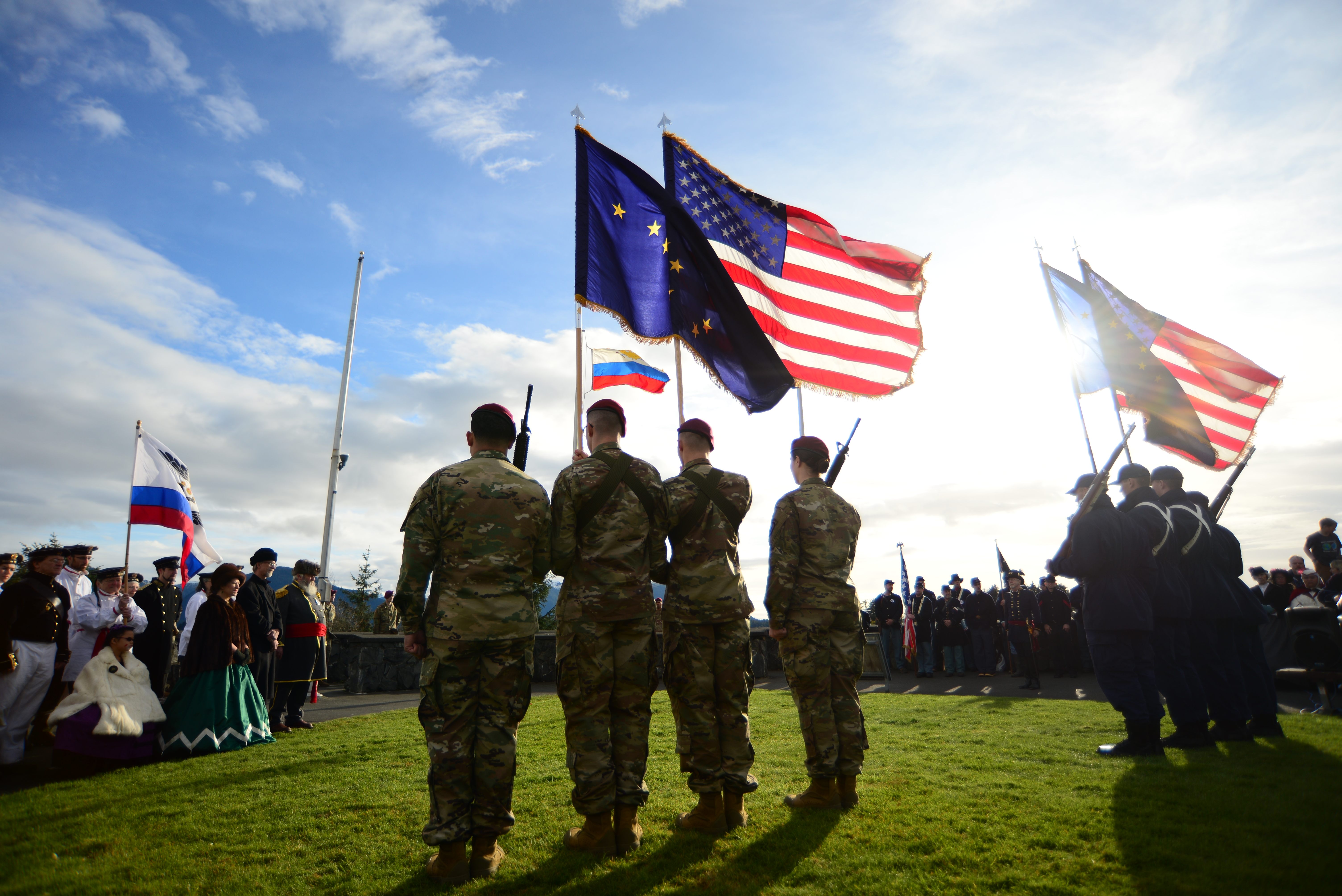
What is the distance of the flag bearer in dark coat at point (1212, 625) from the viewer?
6.30 metres

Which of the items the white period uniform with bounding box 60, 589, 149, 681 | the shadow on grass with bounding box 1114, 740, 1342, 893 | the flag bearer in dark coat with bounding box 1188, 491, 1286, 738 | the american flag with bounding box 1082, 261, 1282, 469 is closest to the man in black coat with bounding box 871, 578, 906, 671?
the american flag with bounding box 1082, 261, 1282, 469

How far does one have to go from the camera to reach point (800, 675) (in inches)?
179

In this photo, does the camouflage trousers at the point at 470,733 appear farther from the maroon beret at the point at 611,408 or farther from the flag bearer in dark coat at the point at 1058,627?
the flag bearer in dark coat at the point at 1058,627

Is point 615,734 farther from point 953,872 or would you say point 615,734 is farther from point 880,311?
point 880,311

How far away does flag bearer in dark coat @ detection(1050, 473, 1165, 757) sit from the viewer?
561 centimetres

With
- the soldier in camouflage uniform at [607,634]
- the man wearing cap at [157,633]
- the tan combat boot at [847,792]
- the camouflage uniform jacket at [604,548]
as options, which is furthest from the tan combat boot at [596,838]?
the man wearing cap at [157,633]

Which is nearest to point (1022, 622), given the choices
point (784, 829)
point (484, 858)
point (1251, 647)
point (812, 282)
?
point (1251, 647)

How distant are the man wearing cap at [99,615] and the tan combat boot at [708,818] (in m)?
7.04

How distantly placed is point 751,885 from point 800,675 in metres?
1.62

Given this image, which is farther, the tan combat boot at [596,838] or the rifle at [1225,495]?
the rifle at [1225,495]

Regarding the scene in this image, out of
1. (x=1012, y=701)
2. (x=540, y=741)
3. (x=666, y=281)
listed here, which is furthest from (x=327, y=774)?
(x=1012, y=701)

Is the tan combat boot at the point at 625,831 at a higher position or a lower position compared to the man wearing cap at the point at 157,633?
lower

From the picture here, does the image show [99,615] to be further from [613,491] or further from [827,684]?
[827,684]

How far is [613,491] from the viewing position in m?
4.03
